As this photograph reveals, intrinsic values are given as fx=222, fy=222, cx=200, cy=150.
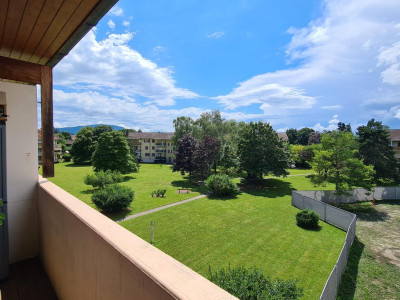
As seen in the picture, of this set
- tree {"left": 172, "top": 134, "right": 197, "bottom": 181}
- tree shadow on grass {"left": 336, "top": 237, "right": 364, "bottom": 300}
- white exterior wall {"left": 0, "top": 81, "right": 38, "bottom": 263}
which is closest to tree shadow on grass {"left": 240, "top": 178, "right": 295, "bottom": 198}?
tree {"left": 172, "top": 134, "right": 197, "bottom": 181}

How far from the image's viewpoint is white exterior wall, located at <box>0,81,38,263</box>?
148 inches

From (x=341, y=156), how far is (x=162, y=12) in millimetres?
16443

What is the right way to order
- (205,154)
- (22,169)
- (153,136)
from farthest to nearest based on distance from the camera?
1. (153,136)
2. (205,154)
3. (22,169)

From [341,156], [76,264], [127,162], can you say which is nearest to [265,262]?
[76,264]

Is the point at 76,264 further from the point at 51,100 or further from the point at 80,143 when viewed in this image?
the point at 80,143

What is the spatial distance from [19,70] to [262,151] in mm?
20827

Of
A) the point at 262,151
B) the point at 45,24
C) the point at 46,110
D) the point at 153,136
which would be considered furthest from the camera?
the point at 153,136

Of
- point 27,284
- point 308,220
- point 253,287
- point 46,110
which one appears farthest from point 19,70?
point 308,220

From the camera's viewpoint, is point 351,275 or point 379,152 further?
point 379,152

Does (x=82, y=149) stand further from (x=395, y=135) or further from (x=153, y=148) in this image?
(x=395, y=135)

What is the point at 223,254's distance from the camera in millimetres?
9094

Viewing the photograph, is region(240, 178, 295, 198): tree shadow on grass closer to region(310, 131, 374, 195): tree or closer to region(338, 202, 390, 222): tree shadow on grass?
region(310, 131, 374, 195): tree

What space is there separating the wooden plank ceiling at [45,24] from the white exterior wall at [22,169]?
0.78 metres

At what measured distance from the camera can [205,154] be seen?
23.1m
